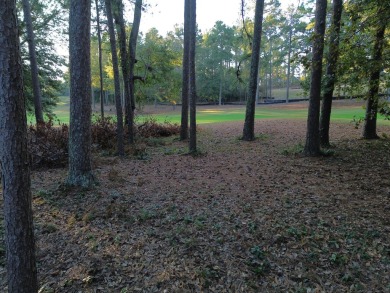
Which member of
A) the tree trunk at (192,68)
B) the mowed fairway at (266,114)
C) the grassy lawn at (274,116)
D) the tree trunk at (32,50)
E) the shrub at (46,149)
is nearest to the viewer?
the shrub at (46,149)

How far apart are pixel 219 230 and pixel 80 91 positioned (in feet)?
13.8

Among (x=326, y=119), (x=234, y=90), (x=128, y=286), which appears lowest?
(x=128, y=286)

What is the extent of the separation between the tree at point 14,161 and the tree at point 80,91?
381 cm

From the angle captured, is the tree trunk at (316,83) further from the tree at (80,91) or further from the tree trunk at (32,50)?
the tree trunk at (32,50)

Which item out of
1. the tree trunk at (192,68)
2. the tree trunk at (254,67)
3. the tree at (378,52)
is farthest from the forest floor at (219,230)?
the tree trunk at (254,67)

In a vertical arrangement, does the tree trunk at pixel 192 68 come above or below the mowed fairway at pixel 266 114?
above

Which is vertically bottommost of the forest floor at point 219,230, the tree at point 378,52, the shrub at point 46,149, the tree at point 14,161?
the forest floor at point 219,230

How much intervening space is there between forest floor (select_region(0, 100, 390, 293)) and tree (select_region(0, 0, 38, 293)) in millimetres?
857

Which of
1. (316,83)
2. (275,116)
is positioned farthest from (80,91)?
(275,116)

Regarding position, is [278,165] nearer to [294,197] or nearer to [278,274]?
[294,197]

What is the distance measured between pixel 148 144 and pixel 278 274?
10.2m

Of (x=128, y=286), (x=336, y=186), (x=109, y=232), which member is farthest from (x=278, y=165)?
(x=128, y=286)

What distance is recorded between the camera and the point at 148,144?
12.8 meters

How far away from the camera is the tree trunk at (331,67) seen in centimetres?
688
